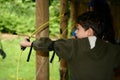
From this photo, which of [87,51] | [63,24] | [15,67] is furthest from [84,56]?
[15,67]

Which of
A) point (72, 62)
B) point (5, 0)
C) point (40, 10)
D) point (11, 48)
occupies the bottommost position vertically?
point (11, 48)

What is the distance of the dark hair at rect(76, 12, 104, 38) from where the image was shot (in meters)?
2.20

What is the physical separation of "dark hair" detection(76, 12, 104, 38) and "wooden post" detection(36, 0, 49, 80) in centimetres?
50

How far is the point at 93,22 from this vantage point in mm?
2232

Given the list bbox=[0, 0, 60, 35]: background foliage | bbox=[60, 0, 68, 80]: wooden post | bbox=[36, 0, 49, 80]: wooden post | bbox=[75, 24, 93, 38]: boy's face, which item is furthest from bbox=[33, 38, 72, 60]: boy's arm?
bbox=[0, 0, 60, 35]: background foliage

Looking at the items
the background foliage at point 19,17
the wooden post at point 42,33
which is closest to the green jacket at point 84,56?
the wooden post at point 42,33

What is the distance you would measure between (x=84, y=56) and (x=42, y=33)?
68 centimetres

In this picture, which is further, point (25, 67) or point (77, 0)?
point (25, 67)

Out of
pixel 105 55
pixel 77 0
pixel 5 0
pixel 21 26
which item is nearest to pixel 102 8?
pixel 105 55

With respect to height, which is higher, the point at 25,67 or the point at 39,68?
the point at 39,68

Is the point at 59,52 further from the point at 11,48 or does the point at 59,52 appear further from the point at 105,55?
the point at 11,48

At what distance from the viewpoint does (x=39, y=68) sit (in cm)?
275

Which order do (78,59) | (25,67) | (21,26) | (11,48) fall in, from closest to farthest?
1. (78,59)
2. (25,67)
3. (11,48)
4. (21,26)

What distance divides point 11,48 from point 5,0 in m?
3.23
